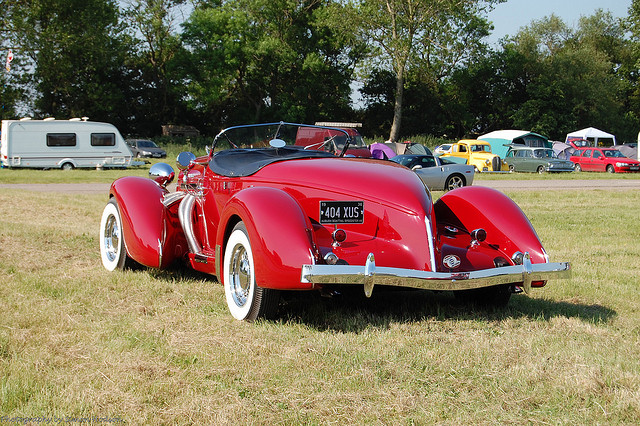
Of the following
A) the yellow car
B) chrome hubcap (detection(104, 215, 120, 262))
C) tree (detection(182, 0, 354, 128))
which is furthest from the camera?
tree (detection(182, 0, 354, 128))

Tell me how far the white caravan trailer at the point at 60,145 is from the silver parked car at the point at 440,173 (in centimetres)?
1560

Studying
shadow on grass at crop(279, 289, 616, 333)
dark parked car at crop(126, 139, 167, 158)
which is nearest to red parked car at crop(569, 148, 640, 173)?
dark parked car at crop(126, 139, 167, 158)

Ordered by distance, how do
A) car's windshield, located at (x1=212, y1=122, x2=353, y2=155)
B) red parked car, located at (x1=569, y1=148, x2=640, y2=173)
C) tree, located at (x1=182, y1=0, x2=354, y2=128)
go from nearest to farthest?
car's windshield, located at (x1=212, y1=122, x2=353, y2=155)
red parked car, located at (x1=569, y1=148, x2=640, y2=173)
tree, located at (x1=182, y1=0, x2=354, y2=128)

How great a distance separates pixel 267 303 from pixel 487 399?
176 cm

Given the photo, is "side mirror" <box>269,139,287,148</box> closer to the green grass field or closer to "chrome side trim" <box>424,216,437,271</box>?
the green grass field

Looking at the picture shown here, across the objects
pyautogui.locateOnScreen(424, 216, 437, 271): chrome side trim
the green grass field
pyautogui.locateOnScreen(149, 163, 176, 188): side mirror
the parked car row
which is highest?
the parked car row

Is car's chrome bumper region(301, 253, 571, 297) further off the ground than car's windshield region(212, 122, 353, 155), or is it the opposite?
car's windshield region(212, 122, 353, 155)

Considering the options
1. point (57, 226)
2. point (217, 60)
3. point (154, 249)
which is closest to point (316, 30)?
point (217, 60)

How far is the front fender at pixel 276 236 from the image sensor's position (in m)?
4.24

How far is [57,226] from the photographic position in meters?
9.93

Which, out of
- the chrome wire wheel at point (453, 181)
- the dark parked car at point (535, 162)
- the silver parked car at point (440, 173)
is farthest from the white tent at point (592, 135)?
the chrome wire wheel at point (453, 181)

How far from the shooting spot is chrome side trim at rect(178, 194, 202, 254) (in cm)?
597

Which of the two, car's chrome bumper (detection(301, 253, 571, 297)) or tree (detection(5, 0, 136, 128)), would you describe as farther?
tree (detection(5, 0, 136, 128))

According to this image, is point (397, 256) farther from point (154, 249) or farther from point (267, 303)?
point (154, 249)
